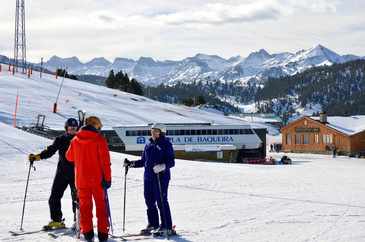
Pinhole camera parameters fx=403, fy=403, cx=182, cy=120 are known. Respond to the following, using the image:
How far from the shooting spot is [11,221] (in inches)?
299

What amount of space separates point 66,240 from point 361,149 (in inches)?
1843

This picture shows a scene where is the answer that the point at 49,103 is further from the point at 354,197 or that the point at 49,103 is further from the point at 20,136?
the point at 354,197

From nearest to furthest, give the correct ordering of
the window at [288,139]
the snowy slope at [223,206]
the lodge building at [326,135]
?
the snowy slope at [223,206] < the lodge building at [326,135] < the window at [288,139]

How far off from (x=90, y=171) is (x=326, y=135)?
47.2 metres

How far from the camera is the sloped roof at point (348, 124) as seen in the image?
47.4 meters

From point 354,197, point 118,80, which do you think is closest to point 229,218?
point 354,197

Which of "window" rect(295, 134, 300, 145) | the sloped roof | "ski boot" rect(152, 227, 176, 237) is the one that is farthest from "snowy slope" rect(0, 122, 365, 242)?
"window" rect(295, 134, 300, 145)

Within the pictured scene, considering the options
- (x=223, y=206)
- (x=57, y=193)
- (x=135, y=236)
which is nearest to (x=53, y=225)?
(x=57, y=193)

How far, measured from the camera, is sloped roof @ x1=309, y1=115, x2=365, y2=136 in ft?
155

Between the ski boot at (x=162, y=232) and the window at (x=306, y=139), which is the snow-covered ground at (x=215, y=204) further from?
the window at (x=306, y=139)

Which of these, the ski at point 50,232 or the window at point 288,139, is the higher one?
the window at point 288,139

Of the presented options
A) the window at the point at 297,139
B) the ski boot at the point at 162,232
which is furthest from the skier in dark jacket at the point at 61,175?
the window at the point at 297,139

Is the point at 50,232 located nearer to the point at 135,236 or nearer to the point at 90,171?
the point at 135,236

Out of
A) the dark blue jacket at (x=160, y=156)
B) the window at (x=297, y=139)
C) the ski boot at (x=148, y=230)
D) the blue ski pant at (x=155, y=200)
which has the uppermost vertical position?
the window at (x=297, y=139)
